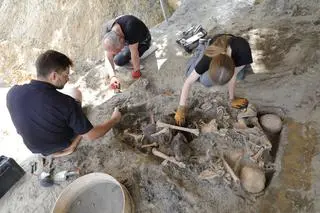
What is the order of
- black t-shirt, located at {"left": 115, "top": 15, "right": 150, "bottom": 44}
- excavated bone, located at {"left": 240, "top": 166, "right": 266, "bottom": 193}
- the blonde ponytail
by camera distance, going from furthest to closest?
1. black t-shirt, located at {"left": 115, "top": 15, "right": 150, "bottom": 44}
2. the blonde ponytail
3. excavated bone, located at {"left": 240, "top": 166, "right": 266, "bottom": 193}

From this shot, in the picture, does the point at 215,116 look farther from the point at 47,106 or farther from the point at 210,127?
the point at 47,106

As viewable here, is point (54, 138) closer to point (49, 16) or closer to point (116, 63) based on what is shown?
point (116, 63)

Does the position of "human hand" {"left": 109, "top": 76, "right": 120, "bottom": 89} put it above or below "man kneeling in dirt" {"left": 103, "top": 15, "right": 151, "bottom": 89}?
below

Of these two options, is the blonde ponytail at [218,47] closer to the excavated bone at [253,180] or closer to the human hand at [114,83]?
the excavated bone at [253,180]

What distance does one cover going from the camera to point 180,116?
3309mm

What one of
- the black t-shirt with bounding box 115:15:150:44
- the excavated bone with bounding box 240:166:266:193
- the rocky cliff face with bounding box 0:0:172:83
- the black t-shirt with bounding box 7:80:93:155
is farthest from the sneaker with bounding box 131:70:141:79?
the excavated bone with bounding box 240:166:266:193

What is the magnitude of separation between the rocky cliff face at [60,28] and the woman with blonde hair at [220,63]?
3.49 meters

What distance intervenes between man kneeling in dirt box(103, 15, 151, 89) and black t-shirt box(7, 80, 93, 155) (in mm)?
1176

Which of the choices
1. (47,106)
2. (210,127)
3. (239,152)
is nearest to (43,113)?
(47,106)

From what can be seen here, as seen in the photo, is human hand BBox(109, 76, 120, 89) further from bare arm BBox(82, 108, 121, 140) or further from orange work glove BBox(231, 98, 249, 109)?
orange work glove BBox(231, 98, 249, 109)

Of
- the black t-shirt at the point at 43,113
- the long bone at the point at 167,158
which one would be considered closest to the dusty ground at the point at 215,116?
the long bone at the point at 167,158

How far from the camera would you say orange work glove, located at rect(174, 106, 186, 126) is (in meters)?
3.30

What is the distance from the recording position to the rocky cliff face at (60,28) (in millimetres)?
6578

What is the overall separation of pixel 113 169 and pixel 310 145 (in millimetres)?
2045
